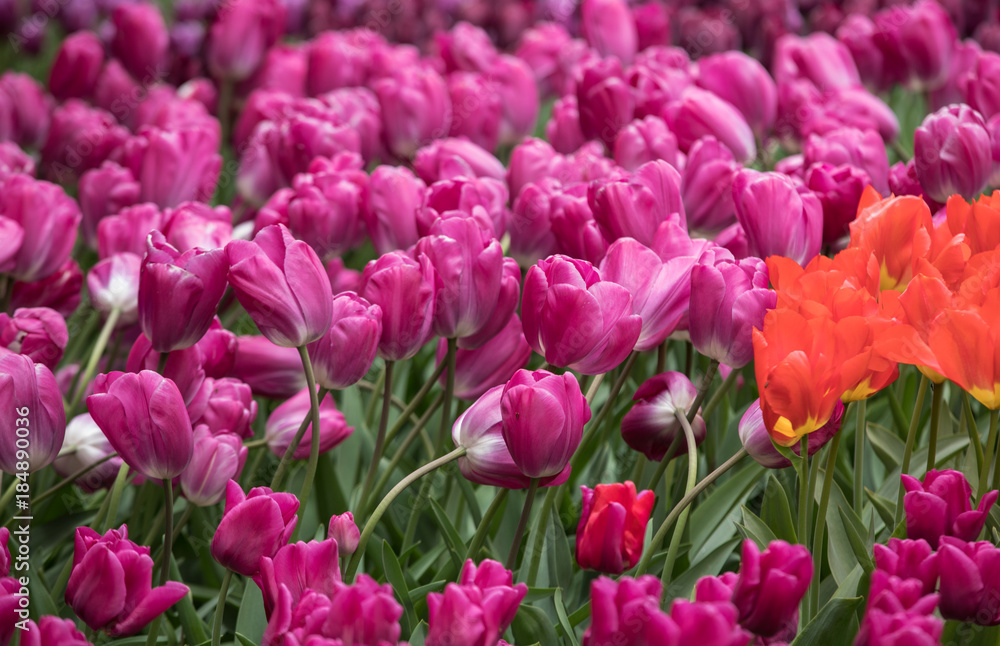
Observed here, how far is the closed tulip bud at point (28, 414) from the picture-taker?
0.91m

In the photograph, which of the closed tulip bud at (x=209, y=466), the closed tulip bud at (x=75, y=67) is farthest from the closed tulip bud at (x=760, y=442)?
the closed tulip bud at (x=75, y=67)

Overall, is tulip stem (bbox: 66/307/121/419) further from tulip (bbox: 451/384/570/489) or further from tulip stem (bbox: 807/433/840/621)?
tulip stem (bbox: 807/433/840/621)

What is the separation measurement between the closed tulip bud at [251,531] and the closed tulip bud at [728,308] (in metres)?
0.42

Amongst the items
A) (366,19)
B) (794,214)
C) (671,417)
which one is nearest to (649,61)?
(794,214)

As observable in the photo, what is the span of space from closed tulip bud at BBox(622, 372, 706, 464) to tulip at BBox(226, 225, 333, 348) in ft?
1.08

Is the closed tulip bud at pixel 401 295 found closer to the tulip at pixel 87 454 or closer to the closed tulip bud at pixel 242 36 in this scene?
the tulip at pixel 87 454

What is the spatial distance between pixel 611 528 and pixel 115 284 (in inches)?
30.0

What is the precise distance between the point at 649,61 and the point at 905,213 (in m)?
1.09

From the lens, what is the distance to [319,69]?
7.80 feet

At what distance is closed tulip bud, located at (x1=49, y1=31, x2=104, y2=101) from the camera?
2.53m

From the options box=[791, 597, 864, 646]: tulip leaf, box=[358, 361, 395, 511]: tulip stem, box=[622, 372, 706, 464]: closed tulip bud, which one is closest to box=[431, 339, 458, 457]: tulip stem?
box=[358, 361, 395, 511]: tulip stem

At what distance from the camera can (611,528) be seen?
884mm

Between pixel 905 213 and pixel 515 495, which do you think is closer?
pixel 905 213

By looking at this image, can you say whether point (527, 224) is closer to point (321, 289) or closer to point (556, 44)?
point (321, 289)
